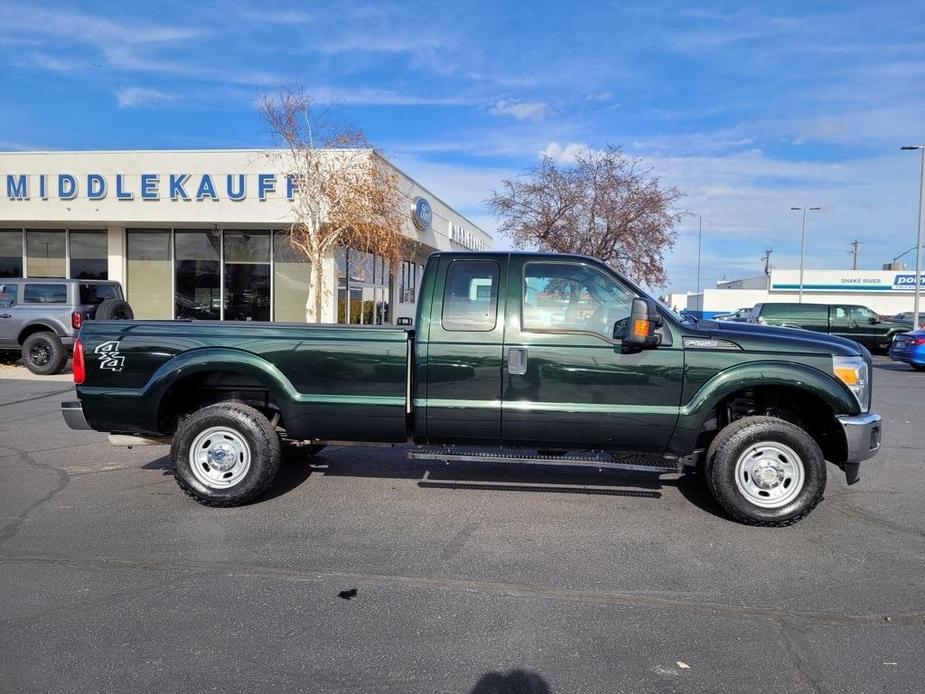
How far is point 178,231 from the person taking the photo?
20.7 metres

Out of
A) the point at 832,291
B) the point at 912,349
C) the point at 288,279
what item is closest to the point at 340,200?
the point at 288,279

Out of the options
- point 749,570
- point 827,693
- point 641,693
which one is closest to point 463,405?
point 749,570

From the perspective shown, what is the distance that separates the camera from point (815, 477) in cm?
490

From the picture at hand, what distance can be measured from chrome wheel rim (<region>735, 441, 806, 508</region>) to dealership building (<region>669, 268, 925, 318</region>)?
57.4m

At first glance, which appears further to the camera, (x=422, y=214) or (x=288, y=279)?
(x=422, y=214)

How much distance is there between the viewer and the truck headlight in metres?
4.96

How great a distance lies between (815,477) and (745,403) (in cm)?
81

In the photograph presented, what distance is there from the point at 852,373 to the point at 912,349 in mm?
15748

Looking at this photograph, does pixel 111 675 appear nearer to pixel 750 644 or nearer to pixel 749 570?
pixel 750 644

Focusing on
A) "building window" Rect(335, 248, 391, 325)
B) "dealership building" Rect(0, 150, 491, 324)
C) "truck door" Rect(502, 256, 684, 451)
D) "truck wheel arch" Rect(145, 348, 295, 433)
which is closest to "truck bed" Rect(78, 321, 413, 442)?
"truck wheel arch" Rect(145, 348, 295, 433)

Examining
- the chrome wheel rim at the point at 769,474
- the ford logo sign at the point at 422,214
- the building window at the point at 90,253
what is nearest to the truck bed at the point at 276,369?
the chrome wheel rim at the point at 769,474

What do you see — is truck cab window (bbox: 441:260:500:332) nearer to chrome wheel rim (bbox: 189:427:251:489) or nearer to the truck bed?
the truck bed

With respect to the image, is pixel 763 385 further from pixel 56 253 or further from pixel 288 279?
pixel 56 253

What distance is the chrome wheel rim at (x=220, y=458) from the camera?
17.5ft
